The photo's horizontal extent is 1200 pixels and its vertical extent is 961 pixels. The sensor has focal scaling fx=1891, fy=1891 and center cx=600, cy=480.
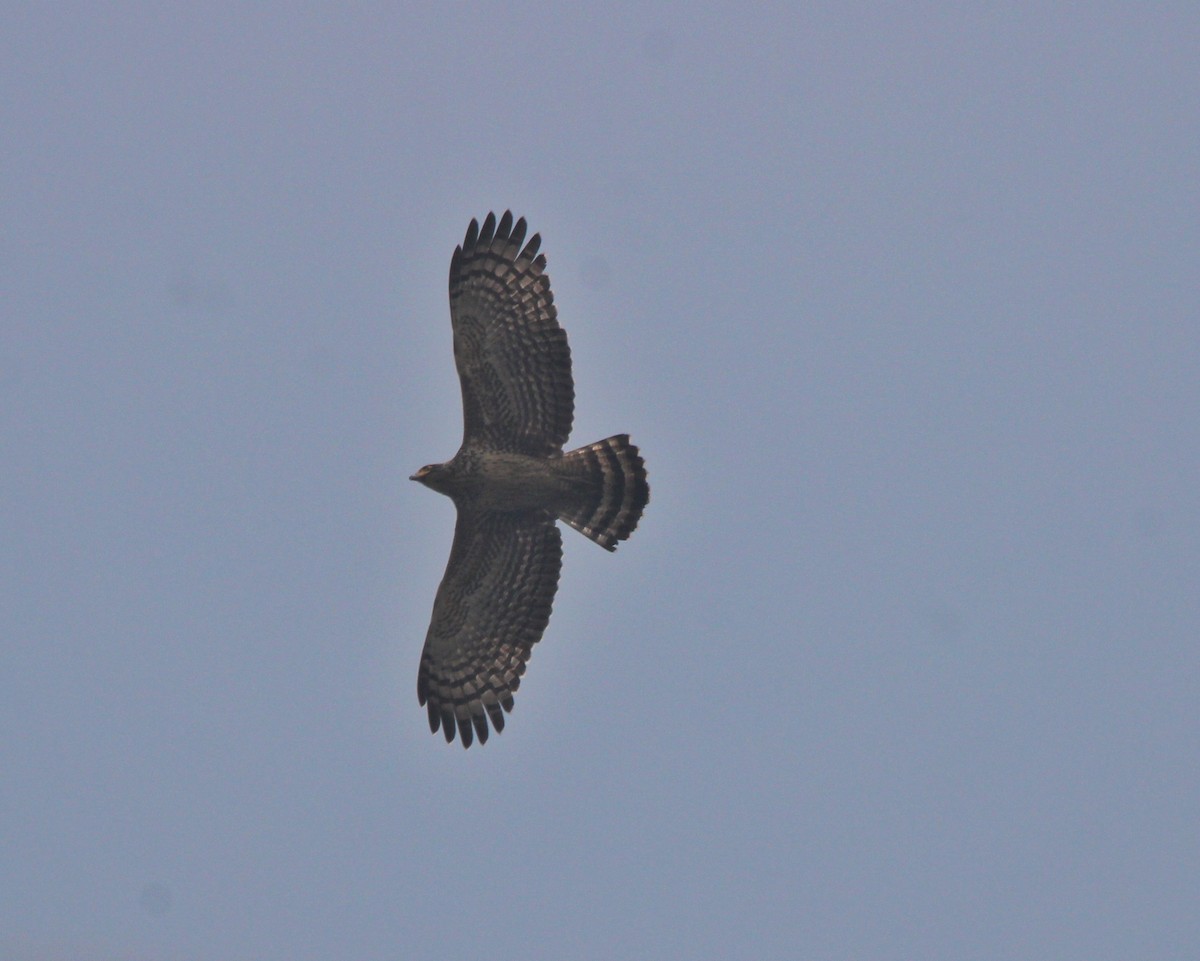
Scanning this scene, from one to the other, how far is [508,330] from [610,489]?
2.05m

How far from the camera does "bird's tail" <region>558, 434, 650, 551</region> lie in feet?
65.9

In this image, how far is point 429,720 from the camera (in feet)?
69.1

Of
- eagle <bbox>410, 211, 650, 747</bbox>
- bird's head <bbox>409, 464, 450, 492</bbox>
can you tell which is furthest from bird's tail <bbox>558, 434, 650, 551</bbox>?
bird's head <bbox>409, 464, 450, 492</bbox>

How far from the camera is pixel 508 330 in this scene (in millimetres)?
19484

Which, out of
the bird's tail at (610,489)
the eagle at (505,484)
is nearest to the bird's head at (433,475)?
the eagle at (505,484)

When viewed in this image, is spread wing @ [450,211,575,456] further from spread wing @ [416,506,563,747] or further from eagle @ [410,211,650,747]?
spread wing @ [416,506,563,747]

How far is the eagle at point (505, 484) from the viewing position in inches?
769

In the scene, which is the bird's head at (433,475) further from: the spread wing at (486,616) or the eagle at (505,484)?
the spread wing at (486,616)

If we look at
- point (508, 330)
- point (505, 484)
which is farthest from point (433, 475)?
point (508, 330)

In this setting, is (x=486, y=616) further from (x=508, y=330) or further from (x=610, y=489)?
(x=508, y=330)

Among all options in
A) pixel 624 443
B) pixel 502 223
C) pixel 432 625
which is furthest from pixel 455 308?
pixel 432 625

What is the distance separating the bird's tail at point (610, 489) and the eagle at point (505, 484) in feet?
0.03

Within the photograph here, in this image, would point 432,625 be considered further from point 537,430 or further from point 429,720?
point 537,430

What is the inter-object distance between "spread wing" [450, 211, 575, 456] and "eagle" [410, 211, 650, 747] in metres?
0.01
